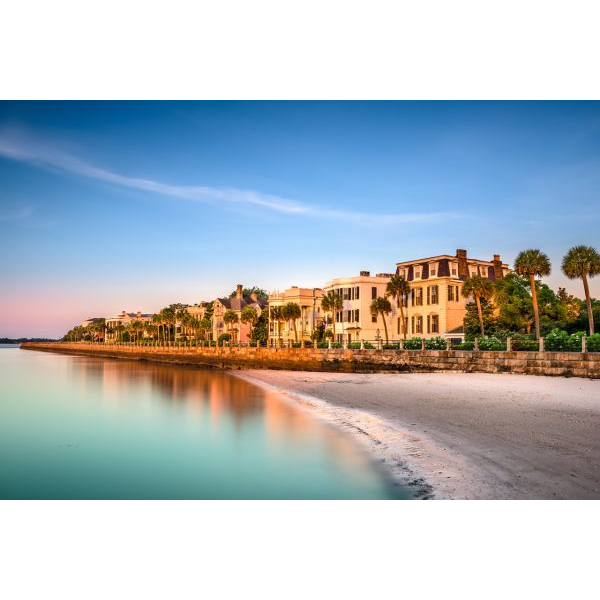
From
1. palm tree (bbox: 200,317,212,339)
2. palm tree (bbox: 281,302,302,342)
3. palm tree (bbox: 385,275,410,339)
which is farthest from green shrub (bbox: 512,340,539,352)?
palm tree (bbox: 200,317,212,339)

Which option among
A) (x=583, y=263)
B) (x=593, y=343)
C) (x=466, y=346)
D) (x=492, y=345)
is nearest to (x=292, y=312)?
(x=466, y=346)

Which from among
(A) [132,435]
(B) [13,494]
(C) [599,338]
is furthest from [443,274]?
(B) [13,494]

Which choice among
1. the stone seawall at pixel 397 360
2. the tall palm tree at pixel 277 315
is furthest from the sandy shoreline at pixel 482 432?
the tall palm tree at pixel 277 315

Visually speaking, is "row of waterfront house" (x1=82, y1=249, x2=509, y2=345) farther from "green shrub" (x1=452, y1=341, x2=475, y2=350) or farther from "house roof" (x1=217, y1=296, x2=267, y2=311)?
"house roof" (x1=217, y1=296, x2=267, y2=311)

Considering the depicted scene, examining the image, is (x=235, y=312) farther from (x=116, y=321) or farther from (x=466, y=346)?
(x=116, y=321)

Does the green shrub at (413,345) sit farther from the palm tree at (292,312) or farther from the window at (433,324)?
the palm tree at (292,312)

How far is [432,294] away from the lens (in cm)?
4325

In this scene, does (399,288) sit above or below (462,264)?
below

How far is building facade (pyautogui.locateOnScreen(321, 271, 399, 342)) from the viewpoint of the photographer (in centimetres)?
4850

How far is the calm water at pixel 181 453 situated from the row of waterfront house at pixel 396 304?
778 inches

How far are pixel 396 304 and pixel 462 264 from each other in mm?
6598

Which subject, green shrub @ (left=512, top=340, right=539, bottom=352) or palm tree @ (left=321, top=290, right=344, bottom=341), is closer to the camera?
green shrub @ (left=512, top=340, right=539, bottom=352)

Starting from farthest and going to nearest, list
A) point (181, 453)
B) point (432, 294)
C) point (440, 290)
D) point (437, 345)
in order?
point (432, 294) < point (440, 290) < point (437, 345) < point (181, 453)

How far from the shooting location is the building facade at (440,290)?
42188 mm
